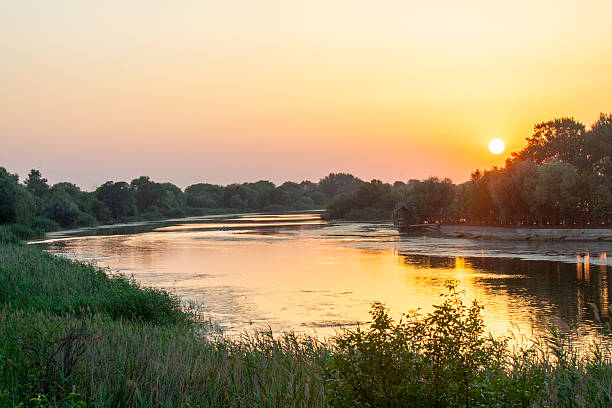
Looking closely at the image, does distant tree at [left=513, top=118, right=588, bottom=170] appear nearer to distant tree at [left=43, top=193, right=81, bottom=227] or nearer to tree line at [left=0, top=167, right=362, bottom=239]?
tree line at [left=0, top=167, right=362, bottom=239]

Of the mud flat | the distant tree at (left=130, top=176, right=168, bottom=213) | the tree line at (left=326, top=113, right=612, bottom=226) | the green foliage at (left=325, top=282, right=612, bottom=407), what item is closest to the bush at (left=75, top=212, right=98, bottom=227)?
the distant tree at (left=130, top=176, right=168, bottom=213)

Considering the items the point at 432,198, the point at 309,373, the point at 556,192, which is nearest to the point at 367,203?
the point at 432,198

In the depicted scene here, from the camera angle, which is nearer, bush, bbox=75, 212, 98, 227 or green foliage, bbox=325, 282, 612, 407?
green foliage, bbox=325, 282, 612, 407

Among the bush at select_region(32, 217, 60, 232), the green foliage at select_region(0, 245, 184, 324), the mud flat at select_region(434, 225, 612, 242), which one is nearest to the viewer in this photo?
the green foliage at select_region(0, 245, 184, 324)

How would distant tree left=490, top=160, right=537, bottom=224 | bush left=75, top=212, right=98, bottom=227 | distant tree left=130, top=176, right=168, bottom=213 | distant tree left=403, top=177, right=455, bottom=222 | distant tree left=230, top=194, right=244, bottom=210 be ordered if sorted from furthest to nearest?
distant tree left=230, top=194, right=244, bottom=210 → distant tree left=130, top=176, right=168, bottom=213 → bush left=75, top=212, right=98, bottom=227 → distant tree left=403, top=177, right=455, bottom=222 → distant tree left=490, top=160, right=537, bottom=224

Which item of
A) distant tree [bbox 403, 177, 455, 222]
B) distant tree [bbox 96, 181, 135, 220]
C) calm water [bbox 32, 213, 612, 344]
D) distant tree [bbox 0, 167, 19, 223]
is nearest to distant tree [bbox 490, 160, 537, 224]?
calm water [bbox 32, 213, 612, 344]

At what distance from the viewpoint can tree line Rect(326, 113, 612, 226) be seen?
50844 millimetres

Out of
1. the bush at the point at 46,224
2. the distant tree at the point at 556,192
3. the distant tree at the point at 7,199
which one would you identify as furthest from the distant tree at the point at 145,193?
the distant tree at the point at 556,192

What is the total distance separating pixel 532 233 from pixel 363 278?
2807 centimetres

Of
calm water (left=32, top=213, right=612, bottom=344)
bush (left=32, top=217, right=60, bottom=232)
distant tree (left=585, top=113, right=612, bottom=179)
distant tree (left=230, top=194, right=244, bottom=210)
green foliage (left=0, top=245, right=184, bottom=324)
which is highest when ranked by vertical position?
distant tree (left=585, top=113, right=612, bottom=179)

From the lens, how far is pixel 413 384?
6.04m

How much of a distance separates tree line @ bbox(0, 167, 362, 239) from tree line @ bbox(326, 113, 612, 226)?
49173 mm

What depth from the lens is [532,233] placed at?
5131cm

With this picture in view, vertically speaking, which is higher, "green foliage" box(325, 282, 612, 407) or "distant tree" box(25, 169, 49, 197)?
"distant tree" box(25, 169, 49, 197)
